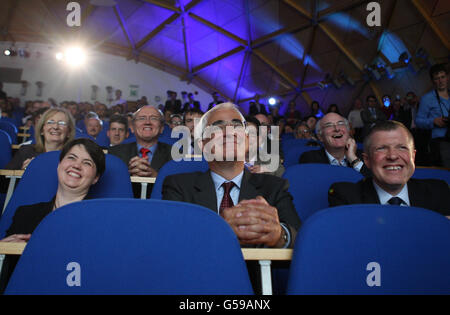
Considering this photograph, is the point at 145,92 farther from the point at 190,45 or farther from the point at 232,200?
the point at 232,200

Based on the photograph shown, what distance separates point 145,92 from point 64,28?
4.93 meters

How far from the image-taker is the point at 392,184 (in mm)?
1923

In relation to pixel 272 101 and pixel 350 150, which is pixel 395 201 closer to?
pixel 350 150

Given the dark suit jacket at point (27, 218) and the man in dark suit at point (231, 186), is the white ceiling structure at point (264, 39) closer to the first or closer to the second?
the man in dark suit at point (231, 186)

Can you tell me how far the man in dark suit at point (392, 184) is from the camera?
1908 mm

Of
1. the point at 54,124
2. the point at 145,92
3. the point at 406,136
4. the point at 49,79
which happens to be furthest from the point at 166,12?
the point at 406,136

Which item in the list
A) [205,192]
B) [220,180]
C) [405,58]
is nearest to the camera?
[205,192]

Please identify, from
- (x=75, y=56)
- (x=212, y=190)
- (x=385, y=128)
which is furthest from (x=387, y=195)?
(x=75, y=56)

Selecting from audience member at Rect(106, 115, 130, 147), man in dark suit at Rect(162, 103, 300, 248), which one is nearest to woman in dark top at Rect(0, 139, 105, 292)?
man in dark suit at Rect(162, 103, 300, 248)

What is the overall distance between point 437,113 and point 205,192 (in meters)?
3.37

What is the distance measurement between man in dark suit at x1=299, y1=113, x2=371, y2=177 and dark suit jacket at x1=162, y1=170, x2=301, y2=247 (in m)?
1.47

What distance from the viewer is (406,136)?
199cm

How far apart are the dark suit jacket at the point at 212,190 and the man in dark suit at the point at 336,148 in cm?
147

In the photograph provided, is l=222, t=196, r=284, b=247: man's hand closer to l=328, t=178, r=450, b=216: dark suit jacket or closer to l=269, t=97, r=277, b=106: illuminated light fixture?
l=328, t=178, r=450, b=216: dark suit jacket
